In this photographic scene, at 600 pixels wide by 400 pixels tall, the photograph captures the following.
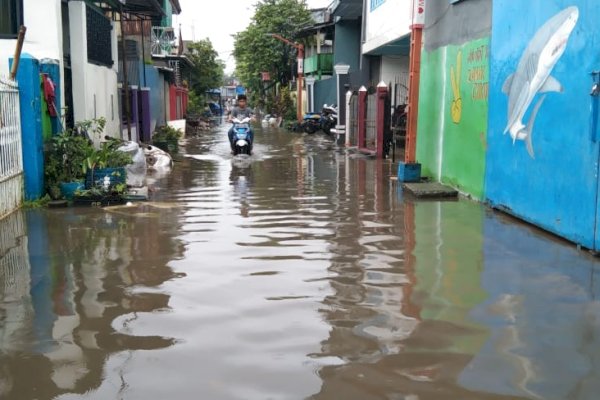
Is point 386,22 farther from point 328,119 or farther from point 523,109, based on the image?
point 328,119

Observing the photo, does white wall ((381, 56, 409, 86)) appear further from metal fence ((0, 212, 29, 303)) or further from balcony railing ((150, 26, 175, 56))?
metal fence ((0, 212, 29, 303))

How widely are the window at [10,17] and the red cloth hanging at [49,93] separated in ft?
6.03

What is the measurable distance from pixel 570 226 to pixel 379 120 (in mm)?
11012

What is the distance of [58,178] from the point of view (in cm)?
999

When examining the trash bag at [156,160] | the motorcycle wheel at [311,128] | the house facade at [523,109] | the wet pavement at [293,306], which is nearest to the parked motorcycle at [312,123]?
the motorcycle wheel at [311,128]

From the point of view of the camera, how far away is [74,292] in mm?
5461

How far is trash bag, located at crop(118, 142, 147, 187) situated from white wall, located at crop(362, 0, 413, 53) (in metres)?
7.26

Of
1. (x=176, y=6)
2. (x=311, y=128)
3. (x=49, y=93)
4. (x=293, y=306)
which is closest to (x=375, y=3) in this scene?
(x=311, y=128)

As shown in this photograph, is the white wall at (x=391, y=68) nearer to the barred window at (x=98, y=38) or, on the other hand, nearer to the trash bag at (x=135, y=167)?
the barred window at (x=98, y=38)

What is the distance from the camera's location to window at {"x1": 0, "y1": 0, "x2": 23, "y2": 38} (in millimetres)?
11289

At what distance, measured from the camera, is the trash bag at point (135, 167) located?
12148 millimetres

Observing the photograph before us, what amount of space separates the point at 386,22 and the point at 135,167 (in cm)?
939

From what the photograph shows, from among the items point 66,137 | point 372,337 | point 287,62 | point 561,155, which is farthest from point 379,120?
point 287,62

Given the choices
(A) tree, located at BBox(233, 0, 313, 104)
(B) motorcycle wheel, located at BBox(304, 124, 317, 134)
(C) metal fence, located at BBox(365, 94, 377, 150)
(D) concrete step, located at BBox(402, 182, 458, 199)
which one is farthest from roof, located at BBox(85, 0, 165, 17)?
(A) tree, located at BBox(233, 0, 313, 104)
